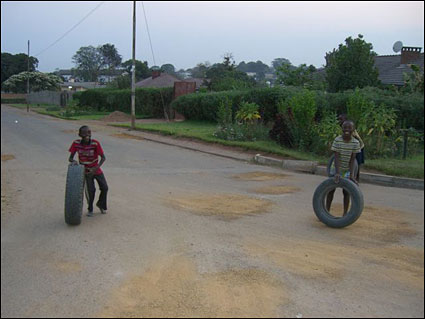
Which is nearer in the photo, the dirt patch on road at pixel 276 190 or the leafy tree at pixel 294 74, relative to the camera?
the dirt patch on road at pixel 276 190

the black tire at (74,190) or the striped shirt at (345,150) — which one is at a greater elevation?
the striped shirt at (345,150)

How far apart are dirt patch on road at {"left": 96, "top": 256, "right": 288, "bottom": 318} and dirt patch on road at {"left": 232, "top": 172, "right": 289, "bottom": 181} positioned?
6.63 meters

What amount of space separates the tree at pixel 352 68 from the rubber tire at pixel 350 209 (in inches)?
641

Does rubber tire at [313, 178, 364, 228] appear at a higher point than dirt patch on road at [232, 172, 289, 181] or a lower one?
higher

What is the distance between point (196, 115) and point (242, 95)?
693cm

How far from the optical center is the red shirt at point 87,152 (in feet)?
23.8

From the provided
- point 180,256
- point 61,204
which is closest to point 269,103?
point 61,204

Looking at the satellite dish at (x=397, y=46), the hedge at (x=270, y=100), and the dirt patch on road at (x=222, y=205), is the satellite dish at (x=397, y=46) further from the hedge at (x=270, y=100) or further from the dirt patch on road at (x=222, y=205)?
the dirt patch on road at (x=222, y=205)

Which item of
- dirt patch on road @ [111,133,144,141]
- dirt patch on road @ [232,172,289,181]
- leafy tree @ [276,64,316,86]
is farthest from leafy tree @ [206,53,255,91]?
dirt patch on road @ [232,172,289,181]

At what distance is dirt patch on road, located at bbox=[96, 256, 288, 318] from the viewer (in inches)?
155

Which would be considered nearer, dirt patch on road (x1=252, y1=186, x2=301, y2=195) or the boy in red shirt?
the boy in red shirt

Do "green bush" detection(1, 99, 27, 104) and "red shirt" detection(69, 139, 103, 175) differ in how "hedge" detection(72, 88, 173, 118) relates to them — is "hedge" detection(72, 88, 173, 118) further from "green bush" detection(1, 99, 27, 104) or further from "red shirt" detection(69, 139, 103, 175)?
"green bush" detection(1, 99, 27, 104)

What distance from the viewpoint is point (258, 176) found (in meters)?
12.0

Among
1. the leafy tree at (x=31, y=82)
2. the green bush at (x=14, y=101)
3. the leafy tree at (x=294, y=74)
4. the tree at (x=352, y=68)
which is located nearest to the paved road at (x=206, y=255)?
the green bush at (x=14, y=101)
